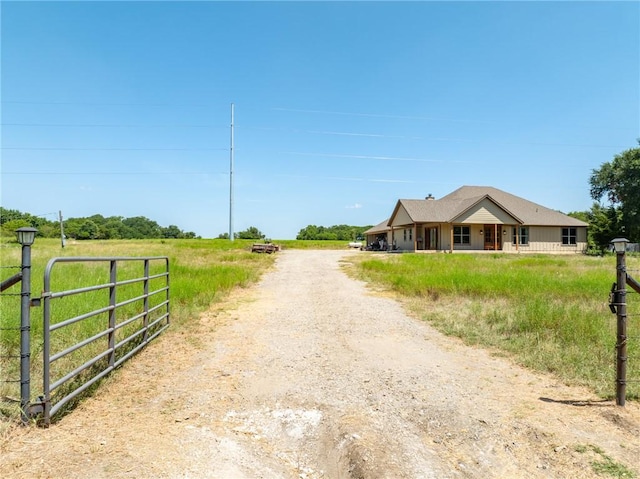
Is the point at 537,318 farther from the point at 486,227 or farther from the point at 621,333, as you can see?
the point at 486,227

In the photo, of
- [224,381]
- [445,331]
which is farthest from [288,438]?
[445,331]

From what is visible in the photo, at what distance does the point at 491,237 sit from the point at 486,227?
97 centimetres

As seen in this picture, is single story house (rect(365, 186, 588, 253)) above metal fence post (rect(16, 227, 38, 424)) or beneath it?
above

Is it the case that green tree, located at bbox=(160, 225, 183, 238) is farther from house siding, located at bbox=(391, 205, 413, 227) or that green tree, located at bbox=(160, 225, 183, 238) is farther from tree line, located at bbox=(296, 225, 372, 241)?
house siding, located at bbox=(391, 205, 413, 227)

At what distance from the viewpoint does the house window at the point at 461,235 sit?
30.0 m

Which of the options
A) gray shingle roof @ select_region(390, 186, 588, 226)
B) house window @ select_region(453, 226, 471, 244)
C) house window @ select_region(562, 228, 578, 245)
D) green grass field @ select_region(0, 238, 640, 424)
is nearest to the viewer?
green grass field @ select_region(0, 238, 640, 424)

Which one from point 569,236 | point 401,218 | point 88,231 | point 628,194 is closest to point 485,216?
point 401,218

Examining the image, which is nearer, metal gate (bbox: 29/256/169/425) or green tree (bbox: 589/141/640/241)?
metal gate (bbox: 29/256/169/425)

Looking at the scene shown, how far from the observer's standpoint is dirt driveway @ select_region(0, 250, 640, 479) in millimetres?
2688

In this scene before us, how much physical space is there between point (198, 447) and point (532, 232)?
33.9m

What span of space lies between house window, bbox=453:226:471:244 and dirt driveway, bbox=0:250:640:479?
2583 cm

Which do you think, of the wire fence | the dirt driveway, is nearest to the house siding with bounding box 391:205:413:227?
the wire fence

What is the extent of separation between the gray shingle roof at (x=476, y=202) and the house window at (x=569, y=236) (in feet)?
2.01

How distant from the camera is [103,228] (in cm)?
8638
